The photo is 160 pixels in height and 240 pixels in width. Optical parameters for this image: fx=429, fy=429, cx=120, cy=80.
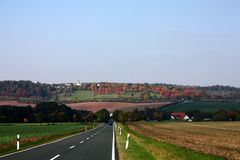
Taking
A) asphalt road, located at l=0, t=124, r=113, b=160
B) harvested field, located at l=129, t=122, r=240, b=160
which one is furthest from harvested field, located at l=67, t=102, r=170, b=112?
asphalt road, located at l=0, t=124, r=113, b=160

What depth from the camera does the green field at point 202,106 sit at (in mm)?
169000

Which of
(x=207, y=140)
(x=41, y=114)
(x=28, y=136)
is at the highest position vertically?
(x=207, y=140)

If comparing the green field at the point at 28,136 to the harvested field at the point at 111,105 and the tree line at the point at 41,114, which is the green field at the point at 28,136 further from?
the harvested field at the point at 111,105

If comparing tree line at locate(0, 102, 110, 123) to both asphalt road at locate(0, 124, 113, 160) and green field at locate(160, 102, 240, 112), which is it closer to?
green field at locate(160, 102, 240, 112)

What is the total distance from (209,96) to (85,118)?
188 ft

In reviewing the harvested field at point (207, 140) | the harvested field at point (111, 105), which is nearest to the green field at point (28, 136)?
the harvested field at point (207, 140)

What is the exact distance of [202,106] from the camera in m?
177

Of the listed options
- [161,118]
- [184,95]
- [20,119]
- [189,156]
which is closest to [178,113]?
[161,118]

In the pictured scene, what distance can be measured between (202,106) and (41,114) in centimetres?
6542

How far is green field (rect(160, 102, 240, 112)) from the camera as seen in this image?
16900 cm

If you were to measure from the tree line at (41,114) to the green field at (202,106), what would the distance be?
3856cm

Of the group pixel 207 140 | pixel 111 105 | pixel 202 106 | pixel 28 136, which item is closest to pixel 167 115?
pixel 202 106

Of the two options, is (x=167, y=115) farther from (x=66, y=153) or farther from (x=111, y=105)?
(x=66, y=153)

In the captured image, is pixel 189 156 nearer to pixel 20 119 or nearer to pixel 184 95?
pixel 20 119
